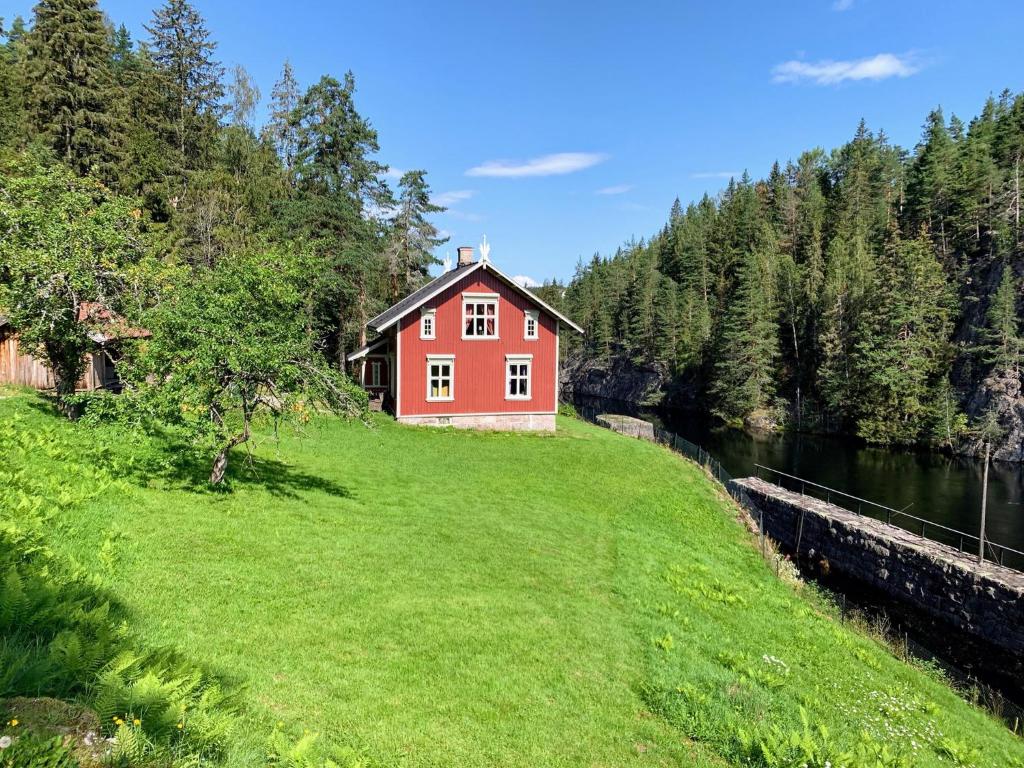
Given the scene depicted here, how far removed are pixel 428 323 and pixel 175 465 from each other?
18067 millimetres

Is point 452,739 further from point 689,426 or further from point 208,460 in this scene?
point 689,426

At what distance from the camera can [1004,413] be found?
47.2m

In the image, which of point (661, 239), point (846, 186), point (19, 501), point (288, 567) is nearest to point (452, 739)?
point (288, 567)

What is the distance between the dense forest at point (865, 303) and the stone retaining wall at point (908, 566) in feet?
78.2

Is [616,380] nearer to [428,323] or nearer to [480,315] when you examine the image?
[480,315]

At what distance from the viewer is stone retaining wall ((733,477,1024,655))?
59.6ft

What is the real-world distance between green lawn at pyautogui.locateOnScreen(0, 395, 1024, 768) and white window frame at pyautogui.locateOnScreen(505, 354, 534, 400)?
49.2 feet

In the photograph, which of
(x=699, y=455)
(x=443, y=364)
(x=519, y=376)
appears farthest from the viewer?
(x=699, y=455)

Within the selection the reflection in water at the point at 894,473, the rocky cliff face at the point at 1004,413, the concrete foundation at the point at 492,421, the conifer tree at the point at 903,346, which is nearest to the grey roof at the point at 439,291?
the concrete foundation at the point at 492,421

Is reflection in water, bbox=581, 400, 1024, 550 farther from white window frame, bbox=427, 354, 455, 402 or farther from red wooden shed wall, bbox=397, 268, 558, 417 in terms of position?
white window frame, bbox=427, 354, 455, 402

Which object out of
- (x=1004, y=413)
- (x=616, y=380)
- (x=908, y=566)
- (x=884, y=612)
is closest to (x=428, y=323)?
(x=884, y=612)

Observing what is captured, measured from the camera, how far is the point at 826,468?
41.8m

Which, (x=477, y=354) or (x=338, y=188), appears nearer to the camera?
(x=477, y=354)

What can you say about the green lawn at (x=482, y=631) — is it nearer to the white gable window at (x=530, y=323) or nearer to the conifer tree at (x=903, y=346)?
the white gable window at (x=530, y=323)
